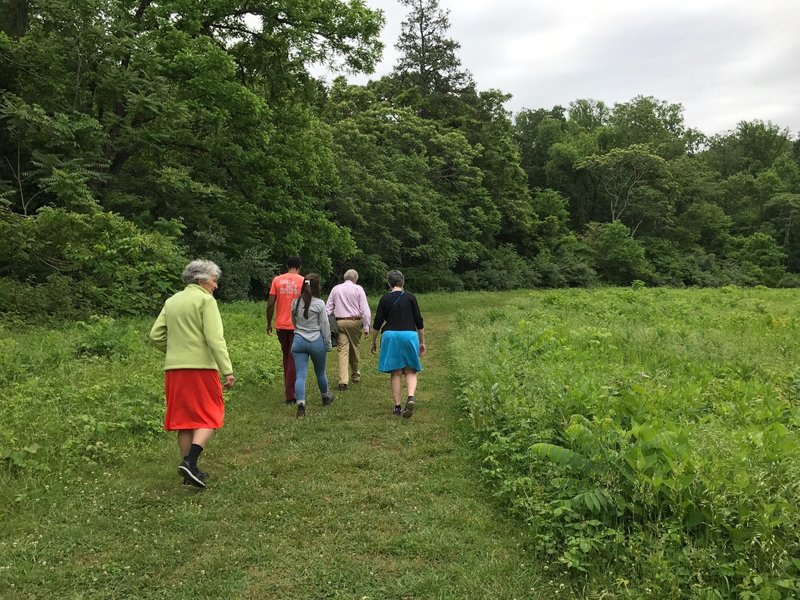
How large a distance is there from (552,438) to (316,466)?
7.47ft

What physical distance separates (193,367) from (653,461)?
12.1 feet

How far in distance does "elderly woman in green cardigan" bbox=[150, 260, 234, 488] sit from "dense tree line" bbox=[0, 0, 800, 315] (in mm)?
8040

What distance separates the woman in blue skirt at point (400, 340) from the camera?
722cm

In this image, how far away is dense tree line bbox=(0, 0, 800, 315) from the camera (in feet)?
42.2

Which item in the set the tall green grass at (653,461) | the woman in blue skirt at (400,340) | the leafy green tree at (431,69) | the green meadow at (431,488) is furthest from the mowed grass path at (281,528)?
the leafy green tree at (431,69)

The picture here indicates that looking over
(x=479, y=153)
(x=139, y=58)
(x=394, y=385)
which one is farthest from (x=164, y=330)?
(x=479, y=153)

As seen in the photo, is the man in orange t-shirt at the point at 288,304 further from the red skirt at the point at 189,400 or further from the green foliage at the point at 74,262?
the green foliage at the point at 74,262

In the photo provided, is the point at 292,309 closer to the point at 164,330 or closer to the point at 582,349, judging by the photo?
the point at 164,330

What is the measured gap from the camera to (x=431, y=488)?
4.84 meters

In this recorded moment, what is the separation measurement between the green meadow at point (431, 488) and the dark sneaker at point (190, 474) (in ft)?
0.54

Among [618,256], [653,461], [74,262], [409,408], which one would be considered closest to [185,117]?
[74,262]

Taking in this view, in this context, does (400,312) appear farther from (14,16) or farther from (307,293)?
(14,16)

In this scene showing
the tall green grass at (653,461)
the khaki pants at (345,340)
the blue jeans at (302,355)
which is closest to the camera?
the tall green grass at (653,461)

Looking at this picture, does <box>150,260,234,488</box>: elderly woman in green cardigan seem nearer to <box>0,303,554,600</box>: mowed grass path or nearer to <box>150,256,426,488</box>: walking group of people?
<box>150,256,426,488</box>: walking group of people
